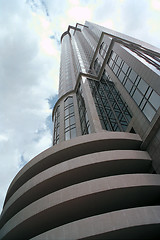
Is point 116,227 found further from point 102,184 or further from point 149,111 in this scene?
point 149,111

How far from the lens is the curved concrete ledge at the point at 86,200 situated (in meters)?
9.74

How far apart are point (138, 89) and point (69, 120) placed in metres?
14.1

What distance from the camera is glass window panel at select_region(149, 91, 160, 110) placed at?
12.7m

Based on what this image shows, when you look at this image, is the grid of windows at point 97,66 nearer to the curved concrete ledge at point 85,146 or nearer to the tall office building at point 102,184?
the tall office building at point 102,184

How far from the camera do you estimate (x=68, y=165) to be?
11.8 meters

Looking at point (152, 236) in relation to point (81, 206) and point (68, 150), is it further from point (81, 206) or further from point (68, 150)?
point (68, 150)

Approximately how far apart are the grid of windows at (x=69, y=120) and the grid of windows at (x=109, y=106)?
5.59 meters

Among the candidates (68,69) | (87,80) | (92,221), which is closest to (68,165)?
(92,221)

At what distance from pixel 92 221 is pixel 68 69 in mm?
46657

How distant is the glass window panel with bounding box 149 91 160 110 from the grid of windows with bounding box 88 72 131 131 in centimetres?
455

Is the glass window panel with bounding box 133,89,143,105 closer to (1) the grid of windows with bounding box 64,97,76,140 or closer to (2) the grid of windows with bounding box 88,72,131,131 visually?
(2) the grid of windows with bounding box 88,72,131,131

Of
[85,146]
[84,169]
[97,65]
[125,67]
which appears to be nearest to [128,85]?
[125,67]

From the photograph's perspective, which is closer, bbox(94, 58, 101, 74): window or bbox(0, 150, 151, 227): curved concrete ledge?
bbox(0, 150, 151, 227): curved concrete ledge

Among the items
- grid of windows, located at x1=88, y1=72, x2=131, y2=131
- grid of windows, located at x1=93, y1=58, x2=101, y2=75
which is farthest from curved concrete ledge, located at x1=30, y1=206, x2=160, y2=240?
grid of windows, located at x1=93, y1=58, x2=101, y2=75
